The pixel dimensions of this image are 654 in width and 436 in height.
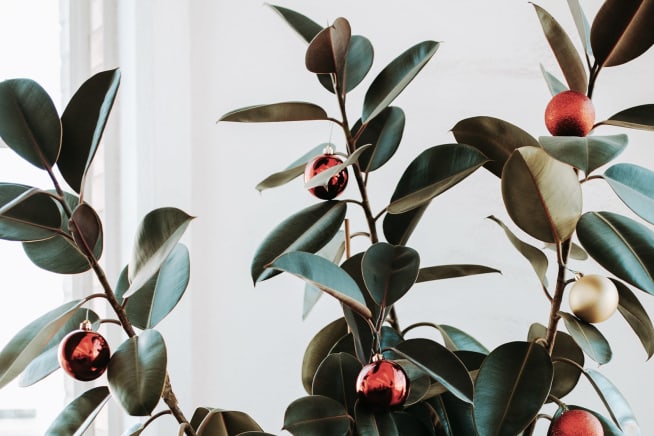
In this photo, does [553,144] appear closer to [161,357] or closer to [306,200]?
[161,357]

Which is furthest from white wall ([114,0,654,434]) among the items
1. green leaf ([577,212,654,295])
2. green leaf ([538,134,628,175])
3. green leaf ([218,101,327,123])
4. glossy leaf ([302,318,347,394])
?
green leaf ([538,134,628,175])

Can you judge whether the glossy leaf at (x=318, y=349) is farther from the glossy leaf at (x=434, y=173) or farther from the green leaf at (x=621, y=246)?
the green leaf at (x=621, y=246)

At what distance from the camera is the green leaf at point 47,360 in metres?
0.71

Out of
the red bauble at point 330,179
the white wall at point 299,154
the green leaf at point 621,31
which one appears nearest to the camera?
the green leaf at point 621,31

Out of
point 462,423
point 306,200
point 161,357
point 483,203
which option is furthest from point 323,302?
point 161,357

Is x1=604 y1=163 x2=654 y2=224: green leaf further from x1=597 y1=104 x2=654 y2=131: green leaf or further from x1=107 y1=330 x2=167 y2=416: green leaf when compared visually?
x1=107 y1=330 x2=167 y2=416: green leaf

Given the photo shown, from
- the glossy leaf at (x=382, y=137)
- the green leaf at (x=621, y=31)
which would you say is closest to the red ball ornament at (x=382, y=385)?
the glossy leaf at (x=382, y=137)

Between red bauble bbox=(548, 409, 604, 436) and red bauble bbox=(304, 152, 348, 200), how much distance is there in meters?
0.33

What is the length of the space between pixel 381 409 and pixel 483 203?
835mm

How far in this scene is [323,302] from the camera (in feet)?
4.50

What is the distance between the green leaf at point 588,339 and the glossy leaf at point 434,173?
0.58ft

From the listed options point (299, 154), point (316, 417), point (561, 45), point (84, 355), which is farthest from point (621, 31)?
point (299, 154)

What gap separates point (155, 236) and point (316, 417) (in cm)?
23

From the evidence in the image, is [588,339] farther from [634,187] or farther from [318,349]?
[318,349]
